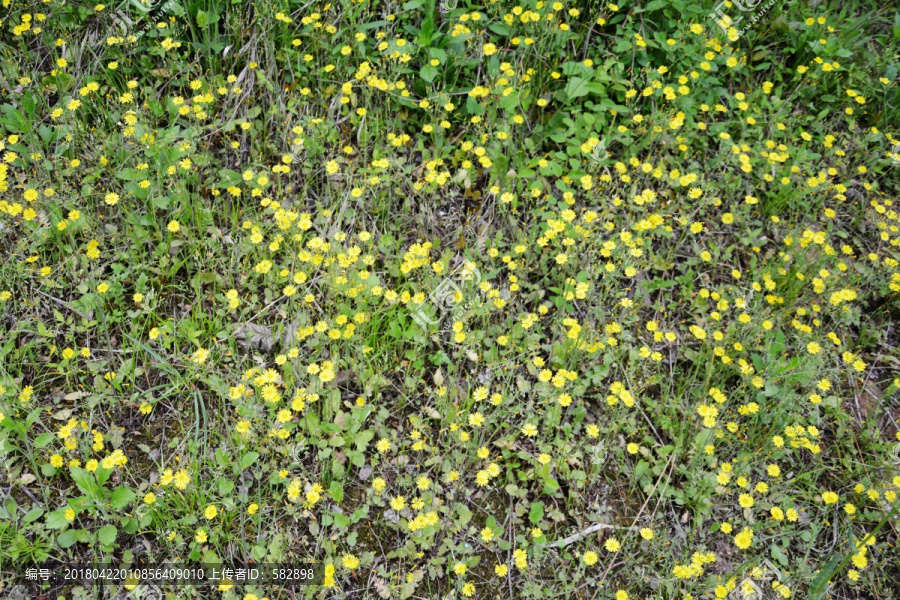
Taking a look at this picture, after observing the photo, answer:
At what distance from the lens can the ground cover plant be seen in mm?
2457

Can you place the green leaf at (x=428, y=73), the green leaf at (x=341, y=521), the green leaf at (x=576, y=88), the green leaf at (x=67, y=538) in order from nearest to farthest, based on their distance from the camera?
the green leaf at (x=67, y=538) < the green leaf at (x=341, y=521) < the green leaf at (x=428, y=73) < the green leaf at (x=576, y=88)

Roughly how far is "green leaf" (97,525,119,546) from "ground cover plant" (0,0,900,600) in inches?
0.5

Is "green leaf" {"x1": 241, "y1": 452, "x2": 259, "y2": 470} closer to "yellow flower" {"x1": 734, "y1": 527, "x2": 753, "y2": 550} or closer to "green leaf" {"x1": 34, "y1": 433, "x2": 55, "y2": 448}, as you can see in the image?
"green leaf" {"x1": 34, "y1": 433, "x2": 55, "y2": 448}

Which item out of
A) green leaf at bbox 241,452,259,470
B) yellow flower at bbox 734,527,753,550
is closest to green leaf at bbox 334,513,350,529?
green leaf at bbox 241,452,259,470

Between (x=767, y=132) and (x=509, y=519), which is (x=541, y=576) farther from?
(x=767, y=132)

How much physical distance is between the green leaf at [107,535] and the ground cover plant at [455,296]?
13 millimetres

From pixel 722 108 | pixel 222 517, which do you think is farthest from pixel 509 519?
pixel 722 108

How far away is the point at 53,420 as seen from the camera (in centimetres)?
262

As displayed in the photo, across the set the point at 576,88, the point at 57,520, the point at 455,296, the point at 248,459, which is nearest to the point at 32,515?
the point at 57,520

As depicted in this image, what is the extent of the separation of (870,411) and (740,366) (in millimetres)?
740

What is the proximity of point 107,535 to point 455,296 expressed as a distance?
5.64 ft

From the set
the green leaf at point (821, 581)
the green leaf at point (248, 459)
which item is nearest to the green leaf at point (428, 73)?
the green leaf at point (248, 459)

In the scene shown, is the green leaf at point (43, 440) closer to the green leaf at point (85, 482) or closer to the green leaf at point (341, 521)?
the green leaf at point (85, 482)

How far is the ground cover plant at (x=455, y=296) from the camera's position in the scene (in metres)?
2.46
